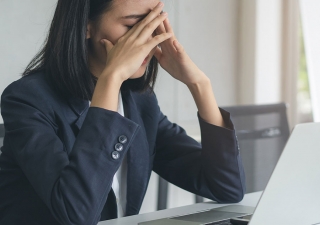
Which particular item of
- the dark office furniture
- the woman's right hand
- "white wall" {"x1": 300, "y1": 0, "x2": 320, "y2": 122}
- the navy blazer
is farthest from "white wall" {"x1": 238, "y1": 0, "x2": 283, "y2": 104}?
the woman's right hand

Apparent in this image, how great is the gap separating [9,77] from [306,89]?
5.94ft

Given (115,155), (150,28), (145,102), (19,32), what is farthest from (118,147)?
(19,32)

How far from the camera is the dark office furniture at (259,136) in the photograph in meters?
1.86

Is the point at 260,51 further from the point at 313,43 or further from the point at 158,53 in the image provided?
the point at 158,53

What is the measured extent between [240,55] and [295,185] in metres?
2.34

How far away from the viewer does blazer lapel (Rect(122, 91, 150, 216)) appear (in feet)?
4.44

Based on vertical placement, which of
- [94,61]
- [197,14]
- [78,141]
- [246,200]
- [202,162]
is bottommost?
[246,200]

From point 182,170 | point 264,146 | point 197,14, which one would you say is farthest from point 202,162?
point 197,14

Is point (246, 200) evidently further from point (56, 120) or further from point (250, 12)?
point (250, 12)

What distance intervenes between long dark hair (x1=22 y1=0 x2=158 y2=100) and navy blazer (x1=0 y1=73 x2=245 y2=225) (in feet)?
0.10

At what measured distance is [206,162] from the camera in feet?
4.50

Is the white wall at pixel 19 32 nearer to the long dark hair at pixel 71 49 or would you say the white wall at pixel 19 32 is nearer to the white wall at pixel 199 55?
the white wall at pixel 199 55

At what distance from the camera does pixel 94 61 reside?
54.2 inches

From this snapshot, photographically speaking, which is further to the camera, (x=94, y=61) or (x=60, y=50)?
(x=94, y=61)
